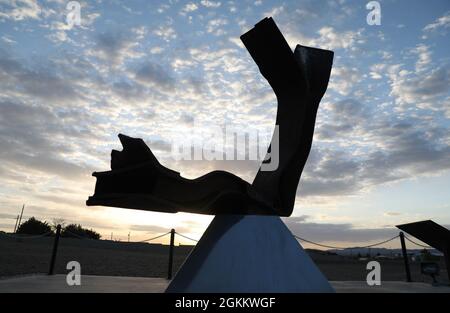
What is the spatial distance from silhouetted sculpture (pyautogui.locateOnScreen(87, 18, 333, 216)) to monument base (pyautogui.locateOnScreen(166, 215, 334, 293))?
0.31m

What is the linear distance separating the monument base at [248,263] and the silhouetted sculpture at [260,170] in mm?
306

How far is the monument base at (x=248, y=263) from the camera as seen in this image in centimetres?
488

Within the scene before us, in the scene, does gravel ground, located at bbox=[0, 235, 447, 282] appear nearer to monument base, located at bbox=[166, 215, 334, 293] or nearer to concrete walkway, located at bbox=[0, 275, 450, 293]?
concrete walkway, located at bbox=[0, 275, 450, 293]

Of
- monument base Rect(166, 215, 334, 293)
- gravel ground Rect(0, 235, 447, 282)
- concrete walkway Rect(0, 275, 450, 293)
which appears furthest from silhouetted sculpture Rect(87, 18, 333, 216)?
gravel ground Rect(0, 235, 447, 282)

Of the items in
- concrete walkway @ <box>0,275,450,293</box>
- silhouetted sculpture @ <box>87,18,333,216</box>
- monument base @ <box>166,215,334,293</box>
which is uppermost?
silhouetted sculpture @ <box>87,18,333,216</box>

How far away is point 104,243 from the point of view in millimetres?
36281

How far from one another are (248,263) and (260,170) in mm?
1952

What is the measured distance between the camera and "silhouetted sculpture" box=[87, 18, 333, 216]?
4766mm

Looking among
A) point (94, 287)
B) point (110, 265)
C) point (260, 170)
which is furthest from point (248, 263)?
point (110, 265)

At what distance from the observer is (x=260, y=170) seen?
6.47 metres
